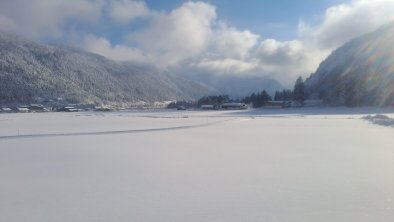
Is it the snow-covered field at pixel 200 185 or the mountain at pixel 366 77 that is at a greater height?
the mountain at pixel 366 77

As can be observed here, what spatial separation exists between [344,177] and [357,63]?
433 feet

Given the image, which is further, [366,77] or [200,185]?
[366,77]

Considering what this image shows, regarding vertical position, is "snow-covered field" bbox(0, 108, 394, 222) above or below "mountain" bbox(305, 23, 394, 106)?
below

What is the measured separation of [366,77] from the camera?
333ft

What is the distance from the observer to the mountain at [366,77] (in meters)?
84.6

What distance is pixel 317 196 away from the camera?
7957 millimetres

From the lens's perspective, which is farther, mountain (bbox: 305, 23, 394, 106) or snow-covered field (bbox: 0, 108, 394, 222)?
mountain (bbox: 305, 23, 394, 106)

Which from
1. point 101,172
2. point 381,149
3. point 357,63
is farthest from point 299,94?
point 101,172

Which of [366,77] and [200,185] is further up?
[366,77]

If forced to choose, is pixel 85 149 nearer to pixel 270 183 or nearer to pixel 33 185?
pixel 33 185

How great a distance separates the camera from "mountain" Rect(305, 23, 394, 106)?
84562mm

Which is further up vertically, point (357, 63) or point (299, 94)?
point (357, 63)

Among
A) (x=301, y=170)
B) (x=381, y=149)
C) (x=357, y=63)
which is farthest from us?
(x=357, y=63)

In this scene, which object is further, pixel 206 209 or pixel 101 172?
pixel 101 172
